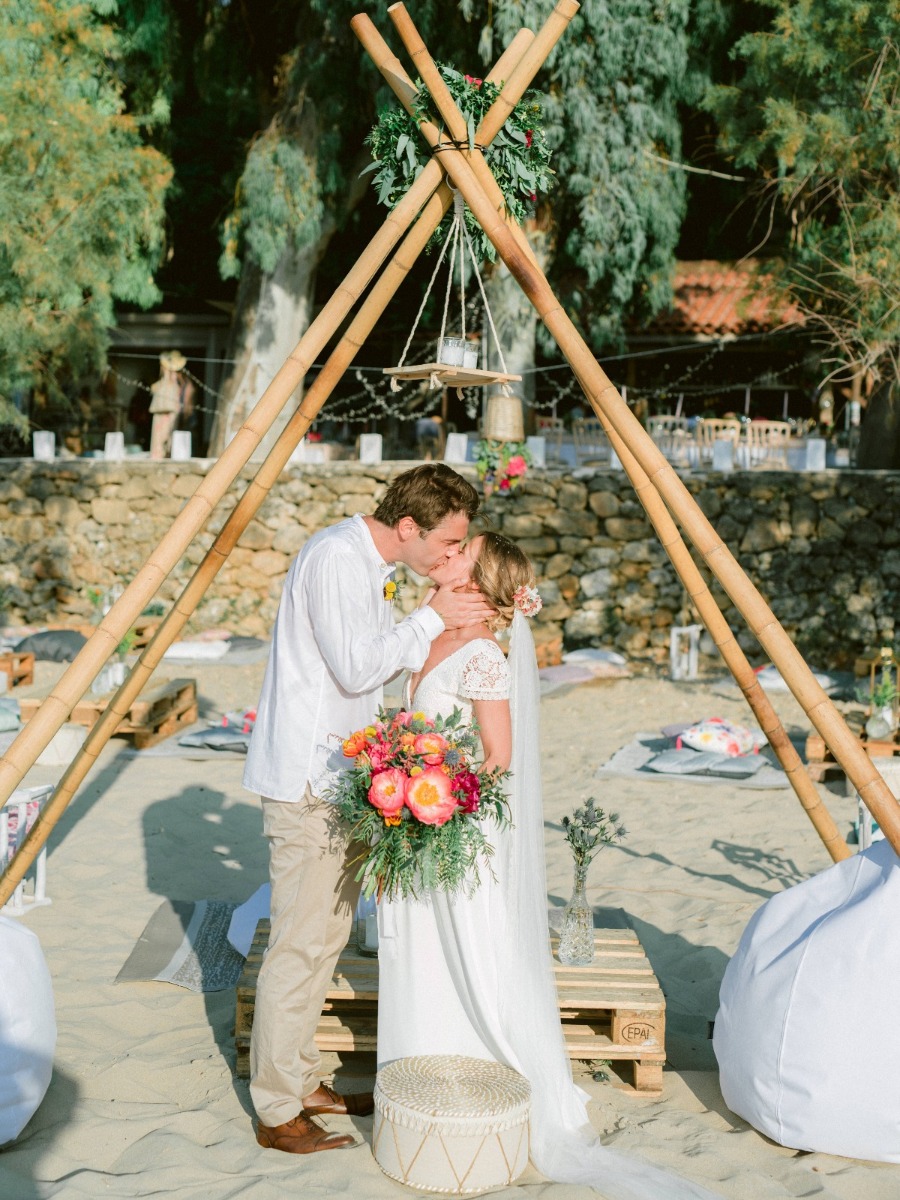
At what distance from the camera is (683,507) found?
13.5 feet

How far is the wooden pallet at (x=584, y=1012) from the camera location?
13.6 ft

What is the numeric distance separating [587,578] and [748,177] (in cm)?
709

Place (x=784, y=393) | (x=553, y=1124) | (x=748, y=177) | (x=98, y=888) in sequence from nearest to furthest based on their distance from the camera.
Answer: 1. (x=553, y=1124)
2. (x=98, y=888)
3. (x=748, y=177)
4. (x=784, y=393)

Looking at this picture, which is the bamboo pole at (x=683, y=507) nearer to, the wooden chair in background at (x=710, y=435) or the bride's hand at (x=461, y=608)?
the bride's hand at (x=461, y=608)

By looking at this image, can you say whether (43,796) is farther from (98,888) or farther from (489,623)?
(489,623)

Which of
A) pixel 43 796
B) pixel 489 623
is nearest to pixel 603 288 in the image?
pixel 43 796

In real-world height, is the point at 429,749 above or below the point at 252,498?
below

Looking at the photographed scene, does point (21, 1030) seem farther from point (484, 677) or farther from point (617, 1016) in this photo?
point (617, 1016)

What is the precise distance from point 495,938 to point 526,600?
105cm

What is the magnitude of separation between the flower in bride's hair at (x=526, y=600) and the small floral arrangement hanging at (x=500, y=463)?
402 inches

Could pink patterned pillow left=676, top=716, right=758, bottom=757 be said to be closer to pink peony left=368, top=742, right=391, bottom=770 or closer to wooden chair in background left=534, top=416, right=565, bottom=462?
pink peony left=368, top=742, right=391, bottom=770

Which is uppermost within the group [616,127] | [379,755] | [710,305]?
[616,127]

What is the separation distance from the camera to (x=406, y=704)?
4168mm

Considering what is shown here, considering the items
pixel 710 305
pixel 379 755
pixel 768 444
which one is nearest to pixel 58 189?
pixel 768 444
